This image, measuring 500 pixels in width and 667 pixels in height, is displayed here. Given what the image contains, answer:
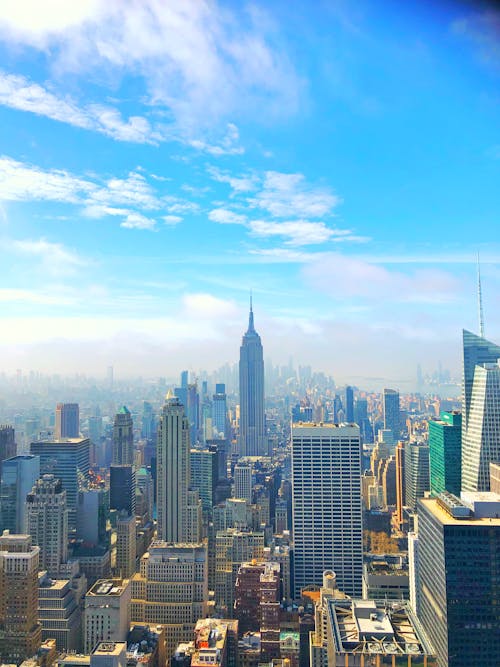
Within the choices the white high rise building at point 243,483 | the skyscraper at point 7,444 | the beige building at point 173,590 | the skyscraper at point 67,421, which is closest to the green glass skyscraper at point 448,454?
the white high rise building at point 243,483

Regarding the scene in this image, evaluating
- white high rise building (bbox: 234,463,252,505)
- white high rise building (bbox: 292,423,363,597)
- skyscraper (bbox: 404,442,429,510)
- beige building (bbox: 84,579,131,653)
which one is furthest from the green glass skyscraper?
beige building (bbox: 84,579,131,653)

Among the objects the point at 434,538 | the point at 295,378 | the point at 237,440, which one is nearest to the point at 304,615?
the point at 434,538

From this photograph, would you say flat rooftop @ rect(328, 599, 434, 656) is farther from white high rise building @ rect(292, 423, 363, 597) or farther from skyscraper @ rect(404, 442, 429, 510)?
skyscraper @ rect(404, 442, 429, 510)

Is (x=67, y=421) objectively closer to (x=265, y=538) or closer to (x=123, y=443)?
(x=123, y=443)

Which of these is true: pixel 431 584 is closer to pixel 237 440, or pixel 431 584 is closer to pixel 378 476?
pixel 378 476

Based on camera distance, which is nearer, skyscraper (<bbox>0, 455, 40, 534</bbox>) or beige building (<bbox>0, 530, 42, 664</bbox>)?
beige building (<bbox>0, 530, 42, 664</bbox>)

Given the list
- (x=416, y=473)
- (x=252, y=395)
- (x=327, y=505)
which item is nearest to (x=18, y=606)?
(x=327, y=505)
